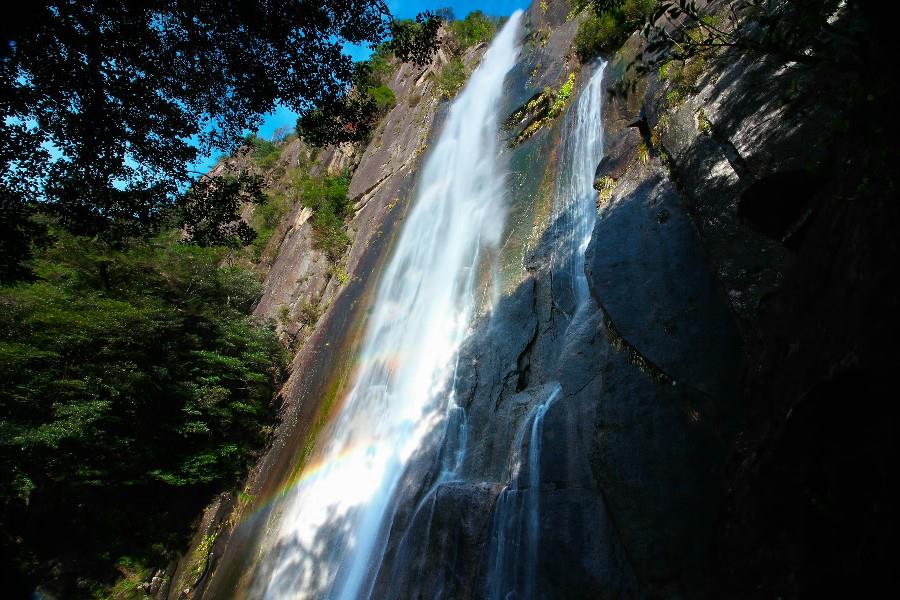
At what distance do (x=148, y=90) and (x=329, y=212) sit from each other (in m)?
15.0

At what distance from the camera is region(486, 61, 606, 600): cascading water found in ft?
15.5

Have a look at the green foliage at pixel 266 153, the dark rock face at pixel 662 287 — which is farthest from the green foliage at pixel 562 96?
the green foliage at pixel 266 153

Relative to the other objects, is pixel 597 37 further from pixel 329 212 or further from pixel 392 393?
pixel 329 212

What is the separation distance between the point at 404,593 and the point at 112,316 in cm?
1015

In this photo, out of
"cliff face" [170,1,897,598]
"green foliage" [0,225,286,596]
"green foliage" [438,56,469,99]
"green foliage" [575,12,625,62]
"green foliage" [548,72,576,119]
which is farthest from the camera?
"green foliage" [438,56,469,99]

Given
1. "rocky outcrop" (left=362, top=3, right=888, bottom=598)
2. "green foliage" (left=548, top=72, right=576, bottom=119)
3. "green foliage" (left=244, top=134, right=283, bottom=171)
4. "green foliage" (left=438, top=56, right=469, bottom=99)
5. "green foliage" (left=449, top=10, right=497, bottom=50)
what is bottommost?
"rocky outcrop" (left=362, top=3, right=888, bottom=598)

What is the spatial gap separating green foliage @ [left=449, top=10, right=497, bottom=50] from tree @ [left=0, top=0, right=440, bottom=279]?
20307 mm

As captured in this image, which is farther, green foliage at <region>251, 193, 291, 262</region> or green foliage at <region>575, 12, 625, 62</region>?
green foliage at <region>251, 193, 291, 262</region>

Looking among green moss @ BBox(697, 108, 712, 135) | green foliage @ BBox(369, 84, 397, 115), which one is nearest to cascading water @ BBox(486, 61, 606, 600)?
green moss @ BBox(697, 108, 712, 135)

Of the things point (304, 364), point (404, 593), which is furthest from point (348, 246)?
point (404, 593)

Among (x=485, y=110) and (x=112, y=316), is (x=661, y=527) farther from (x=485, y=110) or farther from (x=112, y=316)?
(x=485, y=110)

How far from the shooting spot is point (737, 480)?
325 centimetres

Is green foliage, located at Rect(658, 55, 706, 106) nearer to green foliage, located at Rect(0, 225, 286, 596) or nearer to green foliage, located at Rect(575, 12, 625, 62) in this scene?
green foliage, located at Rect(575, 12, 625, 62)

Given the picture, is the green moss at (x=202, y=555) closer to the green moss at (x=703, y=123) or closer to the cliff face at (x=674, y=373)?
the cliff face at (x=674, y=373)
